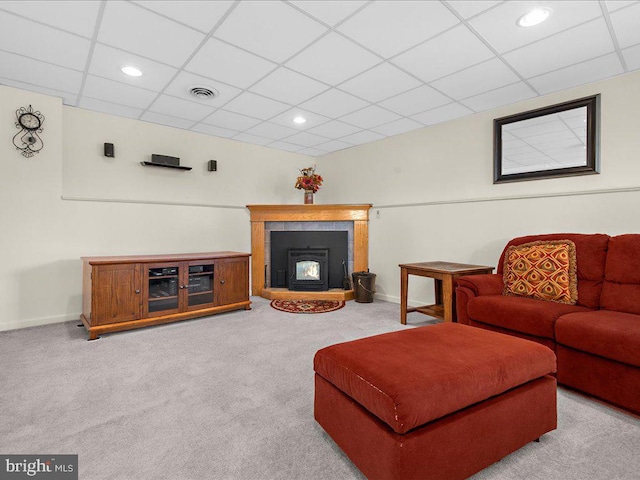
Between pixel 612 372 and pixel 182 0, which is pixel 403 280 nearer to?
pixel 612 372

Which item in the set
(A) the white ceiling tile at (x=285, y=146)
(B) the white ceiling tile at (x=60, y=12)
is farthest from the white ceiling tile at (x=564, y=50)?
(A) the white ceiling tile at (x=285, y=146)

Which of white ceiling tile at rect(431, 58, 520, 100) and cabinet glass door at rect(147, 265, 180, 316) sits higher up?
white ceiling tile at rect(431, 58, 520, 100)

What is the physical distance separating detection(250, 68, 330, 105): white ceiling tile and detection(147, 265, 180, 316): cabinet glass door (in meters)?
2.11

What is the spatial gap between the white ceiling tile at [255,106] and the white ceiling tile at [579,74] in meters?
2.55

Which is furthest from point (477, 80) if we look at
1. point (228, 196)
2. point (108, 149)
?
point (108, 149)

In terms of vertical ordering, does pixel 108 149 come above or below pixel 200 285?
above

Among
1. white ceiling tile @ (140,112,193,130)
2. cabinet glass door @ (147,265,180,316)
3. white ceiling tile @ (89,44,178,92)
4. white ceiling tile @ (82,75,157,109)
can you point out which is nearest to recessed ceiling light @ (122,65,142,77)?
white ceiling tile @ (89,44,178,92)

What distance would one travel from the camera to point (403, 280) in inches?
143

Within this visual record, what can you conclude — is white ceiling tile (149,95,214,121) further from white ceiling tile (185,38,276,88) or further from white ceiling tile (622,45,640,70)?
white ceiling tile (622,45,640,70)

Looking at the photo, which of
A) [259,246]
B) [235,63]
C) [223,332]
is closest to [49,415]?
[223,332]

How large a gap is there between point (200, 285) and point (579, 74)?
4278 millimetres

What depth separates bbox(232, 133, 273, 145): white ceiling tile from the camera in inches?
191

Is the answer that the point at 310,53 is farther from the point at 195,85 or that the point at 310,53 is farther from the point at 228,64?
the point at 195,85

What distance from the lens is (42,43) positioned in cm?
248
